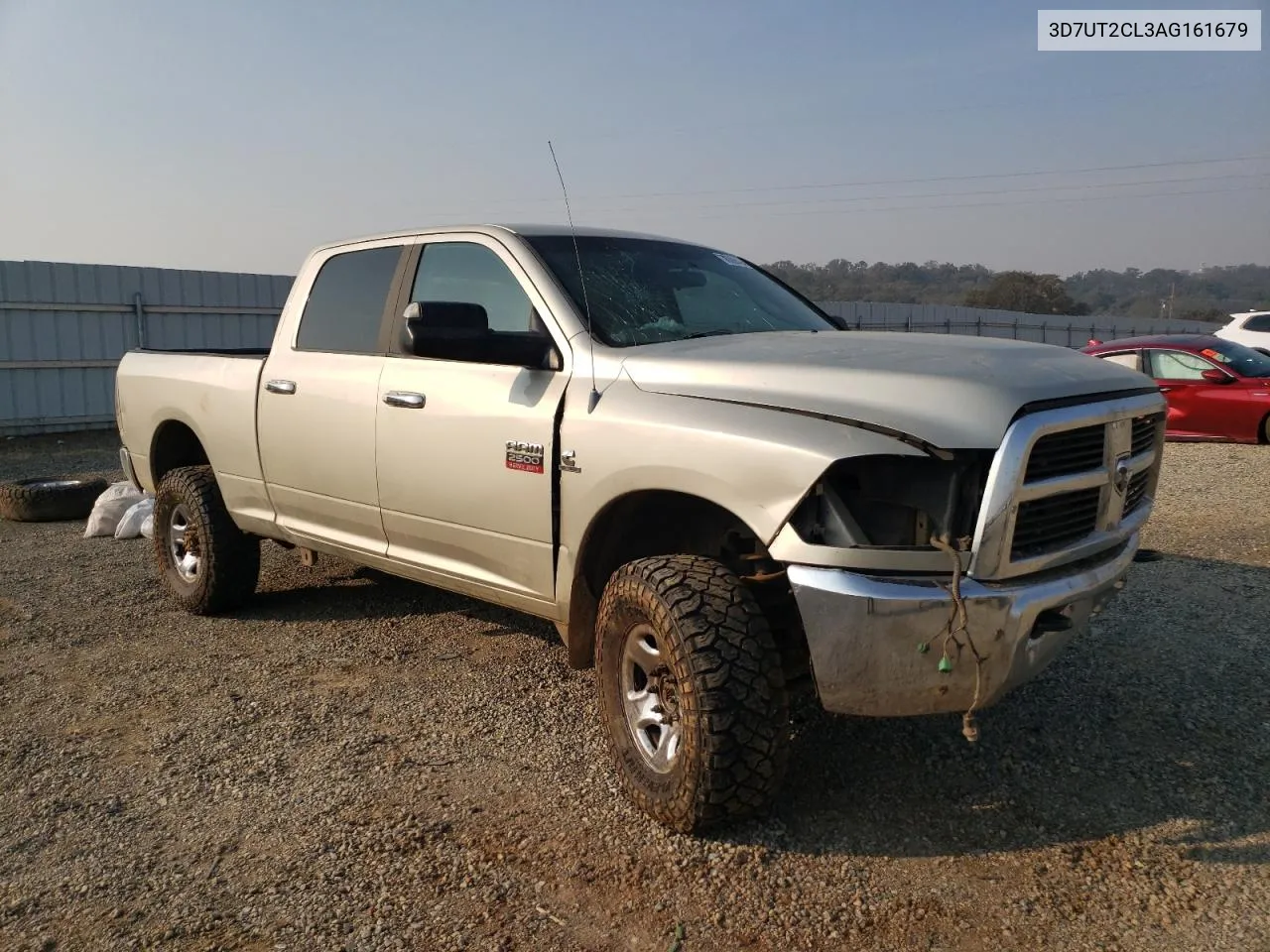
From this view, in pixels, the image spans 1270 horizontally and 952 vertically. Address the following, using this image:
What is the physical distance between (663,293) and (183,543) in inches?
137

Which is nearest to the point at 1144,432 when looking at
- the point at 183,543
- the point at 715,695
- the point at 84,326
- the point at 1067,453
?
the point at 1067,453

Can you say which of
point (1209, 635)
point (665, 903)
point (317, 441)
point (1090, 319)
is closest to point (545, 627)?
point (317, 441)

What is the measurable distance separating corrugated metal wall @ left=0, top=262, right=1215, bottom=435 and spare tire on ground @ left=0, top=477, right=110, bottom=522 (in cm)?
562

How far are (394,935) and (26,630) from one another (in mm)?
3921

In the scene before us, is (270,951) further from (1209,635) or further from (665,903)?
(1209,635)

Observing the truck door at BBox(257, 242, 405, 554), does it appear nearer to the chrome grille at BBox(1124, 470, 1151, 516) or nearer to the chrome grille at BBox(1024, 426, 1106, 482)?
the chrome grille at BBox(1024, 426, 1106, 482)

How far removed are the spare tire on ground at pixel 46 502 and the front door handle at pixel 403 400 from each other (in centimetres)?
589

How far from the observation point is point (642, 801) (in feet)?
10.8

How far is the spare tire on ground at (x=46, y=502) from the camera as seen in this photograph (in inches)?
344

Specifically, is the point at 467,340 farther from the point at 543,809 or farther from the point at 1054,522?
the point at 1054,522

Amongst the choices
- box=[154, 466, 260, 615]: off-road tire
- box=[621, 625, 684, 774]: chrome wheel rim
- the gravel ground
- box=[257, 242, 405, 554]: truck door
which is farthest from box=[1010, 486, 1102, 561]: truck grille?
box=[154, 466, 260, 615]: off-road tire

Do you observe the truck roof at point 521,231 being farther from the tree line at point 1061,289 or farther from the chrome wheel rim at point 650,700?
the tree line at point 1061,289

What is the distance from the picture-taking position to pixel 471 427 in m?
3.99

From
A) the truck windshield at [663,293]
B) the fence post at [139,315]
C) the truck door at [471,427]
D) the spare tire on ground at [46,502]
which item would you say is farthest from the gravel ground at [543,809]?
the fence post at [139,315]
